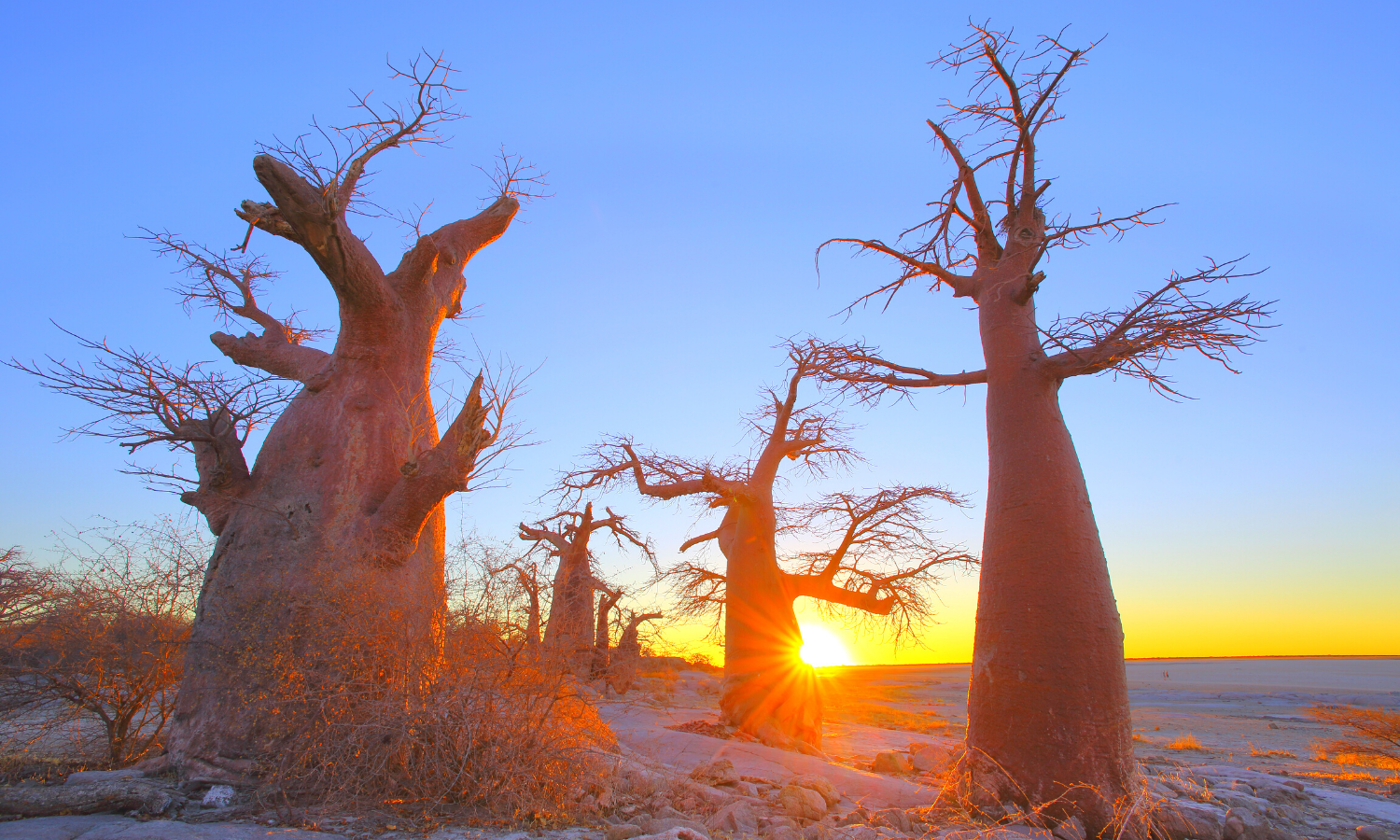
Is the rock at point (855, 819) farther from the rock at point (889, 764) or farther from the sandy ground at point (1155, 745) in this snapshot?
the rock at point (889, 764)

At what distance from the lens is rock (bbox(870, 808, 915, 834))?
3.92 m

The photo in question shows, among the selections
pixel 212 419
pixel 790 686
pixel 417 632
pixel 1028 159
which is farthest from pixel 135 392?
pixel 790 686

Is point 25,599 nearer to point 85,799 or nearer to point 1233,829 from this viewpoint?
point 85,799

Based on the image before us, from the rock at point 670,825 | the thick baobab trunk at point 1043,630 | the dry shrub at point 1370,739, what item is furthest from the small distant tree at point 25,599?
the dry shrub at point 1370,739

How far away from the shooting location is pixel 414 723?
350 centimetres

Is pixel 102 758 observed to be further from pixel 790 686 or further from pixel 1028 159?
pixel 1028 159

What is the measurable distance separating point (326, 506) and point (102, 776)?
Result: 5.88 ft

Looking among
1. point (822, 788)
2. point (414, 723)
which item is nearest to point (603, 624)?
point (822, 788)

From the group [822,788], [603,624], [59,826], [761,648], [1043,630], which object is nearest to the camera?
[59,826]

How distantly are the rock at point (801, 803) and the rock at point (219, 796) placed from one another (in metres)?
3.09

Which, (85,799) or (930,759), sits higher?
(85,799)

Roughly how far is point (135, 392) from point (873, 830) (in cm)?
529

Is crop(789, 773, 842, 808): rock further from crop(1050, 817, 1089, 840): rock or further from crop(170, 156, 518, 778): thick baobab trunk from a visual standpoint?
crop(170, 156, 518, 778): thick baobab trunk

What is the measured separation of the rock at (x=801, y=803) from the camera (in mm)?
4196
